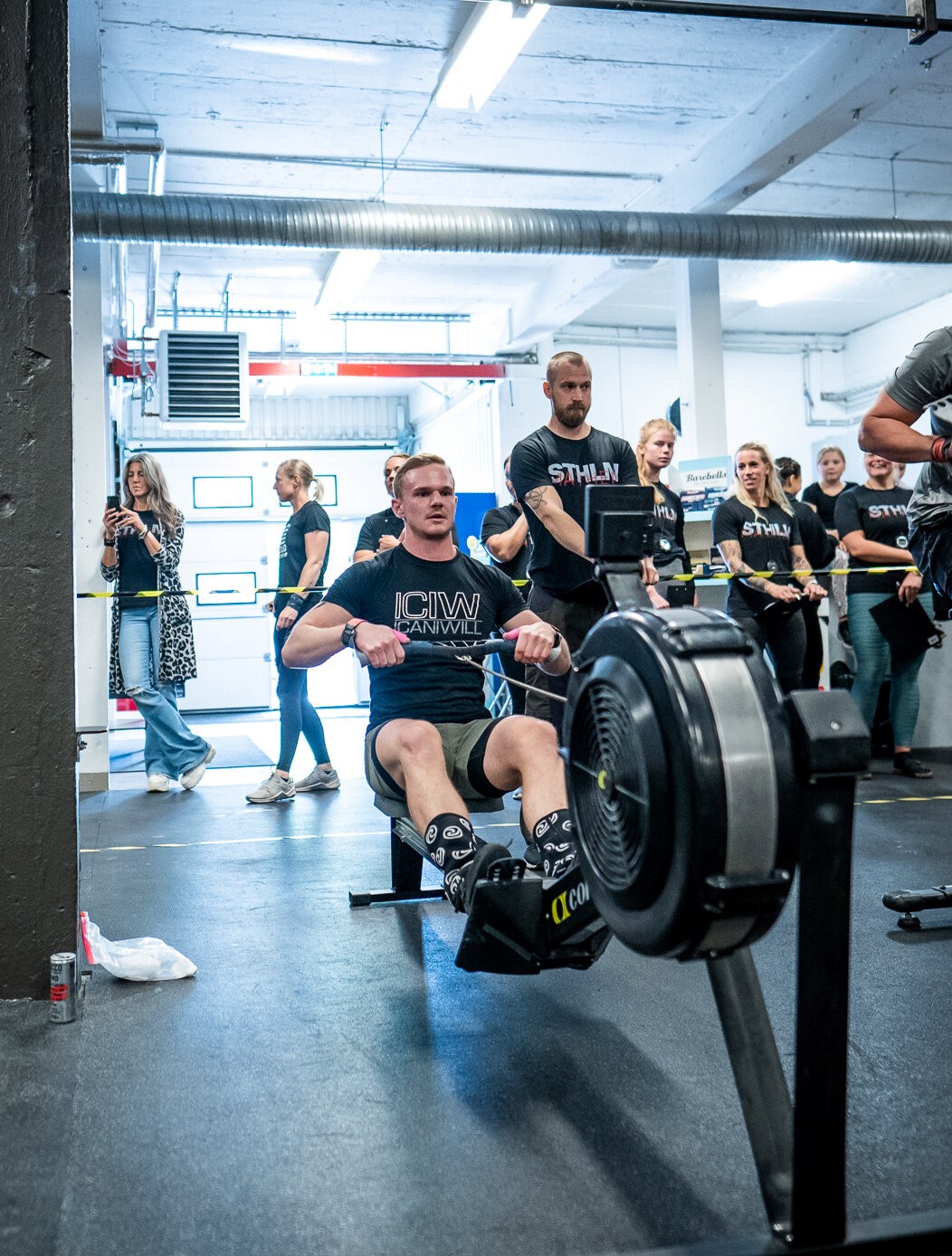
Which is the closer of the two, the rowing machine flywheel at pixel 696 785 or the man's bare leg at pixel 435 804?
the rowing machine flywheel at pixel 696 785

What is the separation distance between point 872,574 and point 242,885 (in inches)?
131

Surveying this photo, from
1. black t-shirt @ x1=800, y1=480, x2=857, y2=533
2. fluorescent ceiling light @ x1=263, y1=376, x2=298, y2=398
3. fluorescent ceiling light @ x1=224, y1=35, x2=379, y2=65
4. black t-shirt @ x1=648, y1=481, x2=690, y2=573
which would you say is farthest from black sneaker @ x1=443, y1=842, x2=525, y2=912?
fluorescent ceiling light @ x1=263, y1=376, x2=298, y2=398

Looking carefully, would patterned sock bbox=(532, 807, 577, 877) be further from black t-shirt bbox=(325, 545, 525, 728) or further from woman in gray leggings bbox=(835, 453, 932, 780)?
woman in gray leggings bbox=(835, 453, 932, 780)

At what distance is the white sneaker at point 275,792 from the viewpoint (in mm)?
5082

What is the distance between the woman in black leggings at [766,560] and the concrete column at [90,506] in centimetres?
306

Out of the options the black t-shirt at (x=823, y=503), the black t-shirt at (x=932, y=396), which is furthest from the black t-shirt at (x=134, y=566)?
the black t-shirt at (x=932, y=396)

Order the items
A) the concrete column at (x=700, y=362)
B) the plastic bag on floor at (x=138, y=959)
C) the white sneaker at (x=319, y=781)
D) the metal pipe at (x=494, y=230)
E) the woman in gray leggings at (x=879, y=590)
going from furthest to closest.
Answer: the concrete column at (x=700, y=362), the metal pipe at (x=494, y=230), the white sneaker at (x=319, y=781), the woman in gray leggings at (x=879, y=590), the plastic bag on floor at (x=138, y=959)

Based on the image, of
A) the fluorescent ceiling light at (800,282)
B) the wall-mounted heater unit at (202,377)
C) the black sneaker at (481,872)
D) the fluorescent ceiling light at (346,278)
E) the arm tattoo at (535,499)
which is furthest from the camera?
the fluorescent ceiling light at (800,282)

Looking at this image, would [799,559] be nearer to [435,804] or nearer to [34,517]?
[435,804]

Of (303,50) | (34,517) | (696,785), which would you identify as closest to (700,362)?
(303,50)

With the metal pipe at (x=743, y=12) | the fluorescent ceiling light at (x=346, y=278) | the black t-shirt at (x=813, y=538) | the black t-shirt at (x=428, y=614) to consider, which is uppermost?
the fluorescent ceiling light at (x=346, y=278)

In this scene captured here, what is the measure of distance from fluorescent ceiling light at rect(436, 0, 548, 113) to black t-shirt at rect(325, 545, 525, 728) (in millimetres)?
2914

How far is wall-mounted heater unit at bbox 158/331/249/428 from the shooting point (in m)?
7.78

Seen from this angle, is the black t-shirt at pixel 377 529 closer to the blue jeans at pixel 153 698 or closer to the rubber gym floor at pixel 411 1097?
the blue jeans at pixel 153 698
